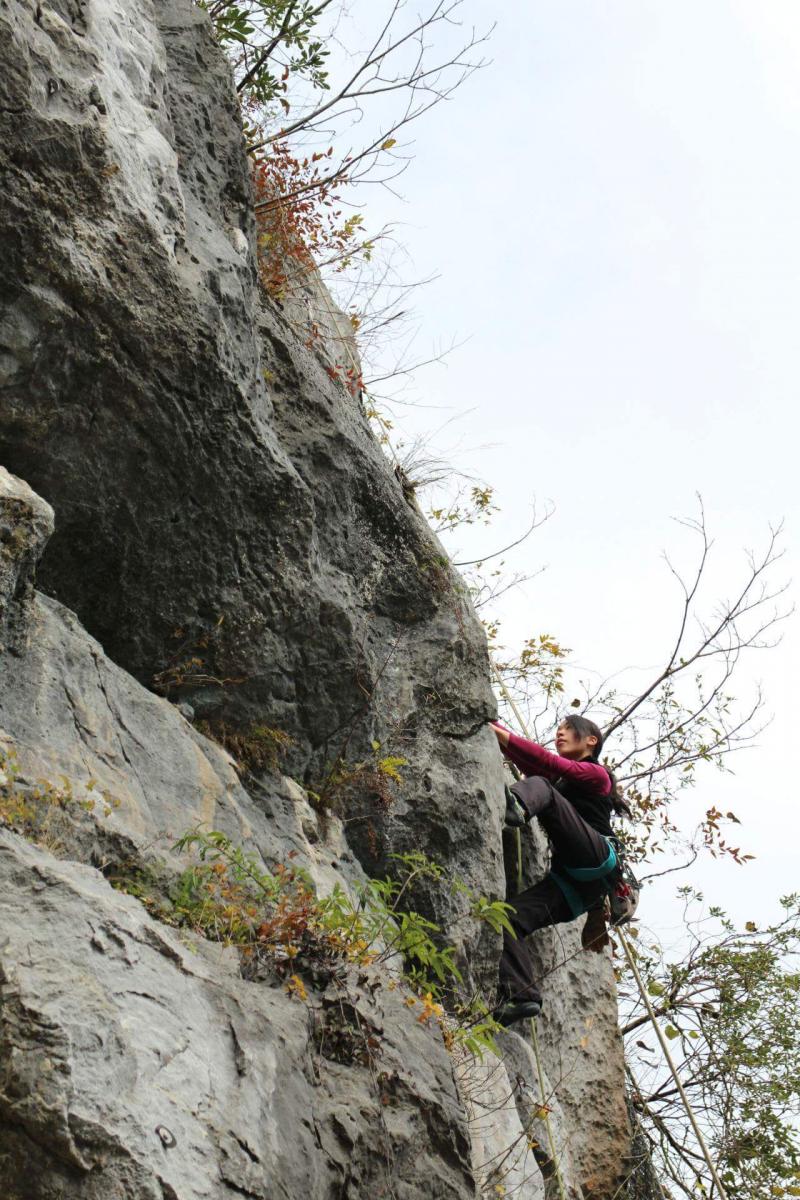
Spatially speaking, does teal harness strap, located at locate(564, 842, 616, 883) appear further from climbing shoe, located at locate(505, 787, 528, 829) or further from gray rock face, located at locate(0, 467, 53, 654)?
gray rock face, located at locate(0, 467, 53, 654)

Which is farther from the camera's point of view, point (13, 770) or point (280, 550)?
point (280, 550)

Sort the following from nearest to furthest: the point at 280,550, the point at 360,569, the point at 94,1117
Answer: the point at 94,1117 < the point at 280,550 < the point at 360,569

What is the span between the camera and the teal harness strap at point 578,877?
293 inches

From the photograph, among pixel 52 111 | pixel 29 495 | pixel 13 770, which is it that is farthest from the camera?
pixel 52 111

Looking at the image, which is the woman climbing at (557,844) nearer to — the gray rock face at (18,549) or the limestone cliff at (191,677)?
the limestone cliff at (191,677)

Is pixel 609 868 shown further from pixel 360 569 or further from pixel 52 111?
pixel 52 111

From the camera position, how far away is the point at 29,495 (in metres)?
4.49

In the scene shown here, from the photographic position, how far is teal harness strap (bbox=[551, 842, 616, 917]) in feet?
24.4

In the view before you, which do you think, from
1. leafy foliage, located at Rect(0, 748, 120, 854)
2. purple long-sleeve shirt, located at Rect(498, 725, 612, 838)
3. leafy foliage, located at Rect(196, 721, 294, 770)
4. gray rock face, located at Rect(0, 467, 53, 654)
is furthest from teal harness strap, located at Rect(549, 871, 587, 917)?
gray rock face, located at Rect(0, 467, 53, 654)

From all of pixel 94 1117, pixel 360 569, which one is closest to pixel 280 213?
pixel 360 569

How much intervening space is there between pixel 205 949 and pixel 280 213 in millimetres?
5497

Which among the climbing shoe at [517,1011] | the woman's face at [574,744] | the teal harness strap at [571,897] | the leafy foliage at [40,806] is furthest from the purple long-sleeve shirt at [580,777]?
the leafy foliage at [40,806]

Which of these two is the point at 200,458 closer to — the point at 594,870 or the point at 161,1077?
the point at 161,1077

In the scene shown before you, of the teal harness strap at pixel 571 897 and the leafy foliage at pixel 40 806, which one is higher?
the teal harness strap at pixel 571 897
